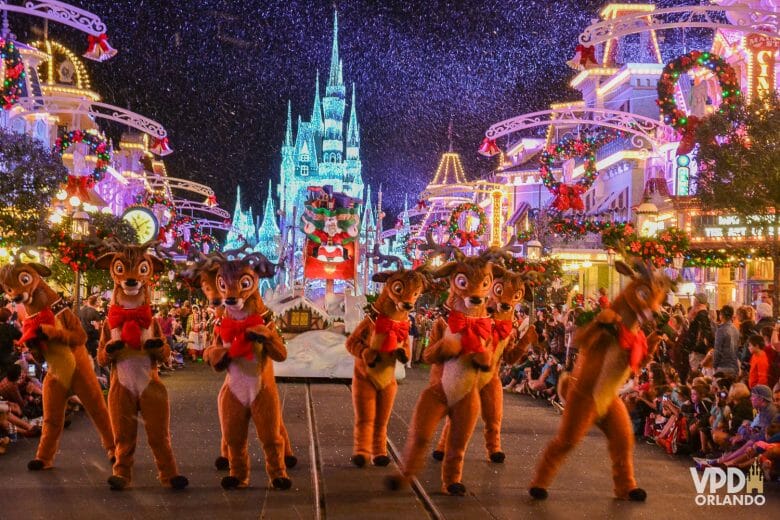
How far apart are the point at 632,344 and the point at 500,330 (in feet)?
8.32

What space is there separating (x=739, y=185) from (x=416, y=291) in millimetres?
8417

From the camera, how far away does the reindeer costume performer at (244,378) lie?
8.59 meters

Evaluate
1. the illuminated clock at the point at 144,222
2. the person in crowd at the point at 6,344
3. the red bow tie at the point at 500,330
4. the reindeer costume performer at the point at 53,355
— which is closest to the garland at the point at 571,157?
the illuminated clock at the point at 144,222

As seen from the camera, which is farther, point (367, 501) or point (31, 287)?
point (31, 287)

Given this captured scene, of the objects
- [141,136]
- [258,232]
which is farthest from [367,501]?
[258,232]

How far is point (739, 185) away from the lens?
16.5 m

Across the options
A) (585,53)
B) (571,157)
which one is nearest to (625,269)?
(585,53)

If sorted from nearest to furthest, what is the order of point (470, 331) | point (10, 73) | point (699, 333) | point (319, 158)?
point (470, 331), point (10, 73), point (699, 333), point (319, 158)

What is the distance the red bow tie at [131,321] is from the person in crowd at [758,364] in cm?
Answer: 667

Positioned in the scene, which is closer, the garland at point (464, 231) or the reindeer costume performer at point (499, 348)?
the reindeer costume performer at point (499, 348)

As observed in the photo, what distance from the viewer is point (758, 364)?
448 inches

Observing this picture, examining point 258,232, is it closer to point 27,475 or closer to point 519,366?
point 519,366

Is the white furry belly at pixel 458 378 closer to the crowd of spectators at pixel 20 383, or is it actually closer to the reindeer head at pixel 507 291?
the reindeer head at pixel 507 291

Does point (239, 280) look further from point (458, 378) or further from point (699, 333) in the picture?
point (699, 333)
